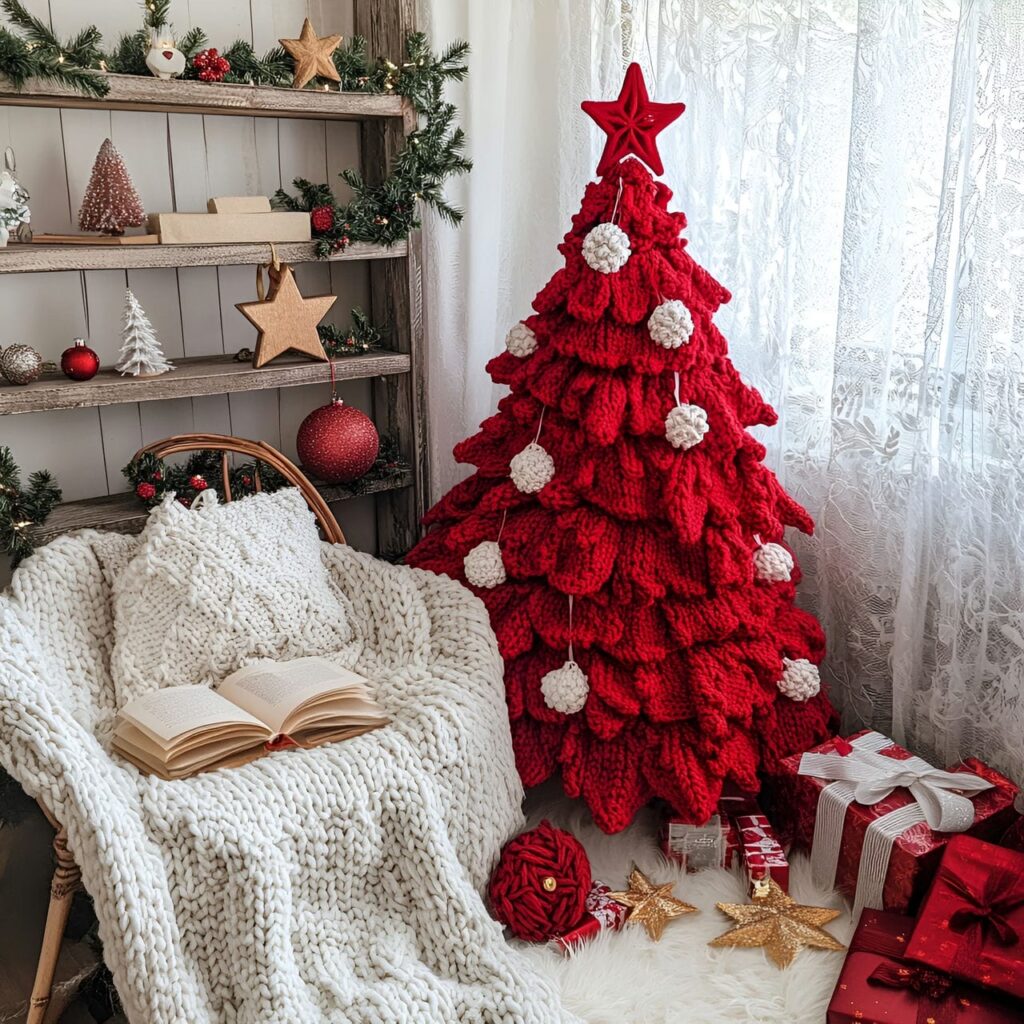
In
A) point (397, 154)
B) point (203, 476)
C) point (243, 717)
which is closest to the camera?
point (243, 717)

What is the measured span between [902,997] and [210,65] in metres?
1.99

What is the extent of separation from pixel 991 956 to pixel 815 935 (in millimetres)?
290

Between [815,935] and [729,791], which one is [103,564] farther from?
[815,935]

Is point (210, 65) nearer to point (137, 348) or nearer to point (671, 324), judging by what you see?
point (137, 348)

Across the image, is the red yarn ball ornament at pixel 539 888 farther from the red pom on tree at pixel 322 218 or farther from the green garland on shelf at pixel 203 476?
the red pom on tree at pixel 322 218

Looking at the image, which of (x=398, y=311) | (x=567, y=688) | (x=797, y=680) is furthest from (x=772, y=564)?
(x=398, y=311)

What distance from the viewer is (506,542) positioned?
6.56 feet

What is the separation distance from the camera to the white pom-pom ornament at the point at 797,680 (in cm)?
194

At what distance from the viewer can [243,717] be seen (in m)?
1.65

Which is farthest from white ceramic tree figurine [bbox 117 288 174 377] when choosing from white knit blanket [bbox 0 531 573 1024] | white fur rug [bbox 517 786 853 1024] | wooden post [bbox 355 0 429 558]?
white fur rug [bbox 517 786 853 1024]

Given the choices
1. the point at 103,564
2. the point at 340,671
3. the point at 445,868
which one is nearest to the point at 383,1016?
the point at 445,868

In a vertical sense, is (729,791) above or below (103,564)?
below

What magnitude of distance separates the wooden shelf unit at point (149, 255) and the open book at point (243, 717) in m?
0.80

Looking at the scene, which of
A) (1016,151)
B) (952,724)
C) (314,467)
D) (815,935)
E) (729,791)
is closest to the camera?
(1016,151)
